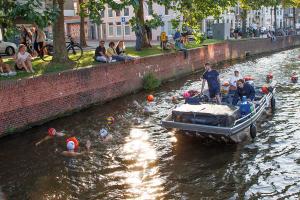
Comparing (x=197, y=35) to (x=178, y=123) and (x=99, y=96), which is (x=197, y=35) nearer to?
(x=99, y=96)

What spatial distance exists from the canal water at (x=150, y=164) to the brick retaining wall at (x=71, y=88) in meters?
0.71

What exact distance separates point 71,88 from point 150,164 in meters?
7.55

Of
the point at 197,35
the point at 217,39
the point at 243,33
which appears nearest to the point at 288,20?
the point at 243,33

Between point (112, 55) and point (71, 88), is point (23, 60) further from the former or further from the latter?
point (112, 55)

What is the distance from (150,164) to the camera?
12.1 metres

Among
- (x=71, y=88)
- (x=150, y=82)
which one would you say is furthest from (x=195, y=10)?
(x=71, y=88)

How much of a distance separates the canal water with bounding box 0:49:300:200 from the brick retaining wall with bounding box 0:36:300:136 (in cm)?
71

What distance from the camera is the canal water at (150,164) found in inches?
409

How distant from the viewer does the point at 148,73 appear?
2438 cm

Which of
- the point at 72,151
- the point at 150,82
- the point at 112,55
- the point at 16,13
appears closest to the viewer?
the point at 16,13

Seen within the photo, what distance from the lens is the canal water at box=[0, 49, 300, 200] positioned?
1040 cm

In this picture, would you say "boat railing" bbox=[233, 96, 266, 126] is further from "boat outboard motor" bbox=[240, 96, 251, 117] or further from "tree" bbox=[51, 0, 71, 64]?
"tree" bbox=[51, 0, 71, 64]

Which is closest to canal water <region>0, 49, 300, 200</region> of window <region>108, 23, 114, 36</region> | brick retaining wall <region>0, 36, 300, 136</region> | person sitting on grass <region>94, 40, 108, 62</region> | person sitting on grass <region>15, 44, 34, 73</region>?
brick retaining wall <region>0, 36, 300, 136</region>

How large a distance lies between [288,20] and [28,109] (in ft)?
283
